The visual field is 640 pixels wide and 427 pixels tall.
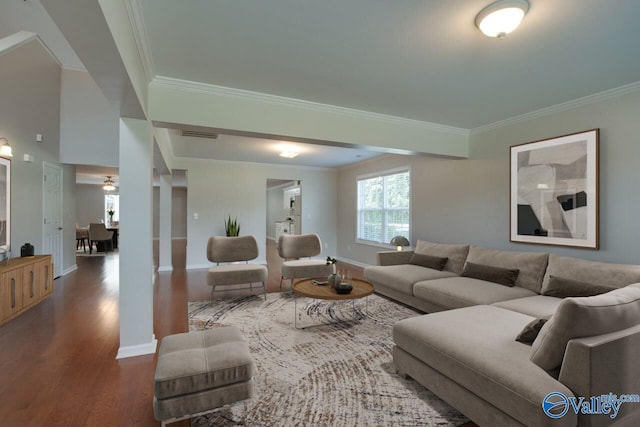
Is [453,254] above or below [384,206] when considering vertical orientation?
below

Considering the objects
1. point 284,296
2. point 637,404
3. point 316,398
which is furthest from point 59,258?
point 637,404

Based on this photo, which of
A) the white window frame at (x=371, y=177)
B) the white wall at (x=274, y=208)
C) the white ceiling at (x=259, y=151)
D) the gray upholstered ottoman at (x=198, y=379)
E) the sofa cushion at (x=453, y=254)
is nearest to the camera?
the gray upholstered ottoman at (x=198, y=379)

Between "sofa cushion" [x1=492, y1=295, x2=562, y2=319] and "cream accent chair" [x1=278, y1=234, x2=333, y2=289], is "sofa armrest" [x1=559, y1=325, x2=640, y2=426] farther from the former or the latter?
"cream accent chair" [x1=278, y1=234, x2=333, y2=289]

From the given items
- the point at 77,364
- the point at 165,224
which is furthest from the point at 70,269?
the point at 77,364

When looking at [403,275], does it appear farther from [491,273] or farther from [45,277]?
[45,277]

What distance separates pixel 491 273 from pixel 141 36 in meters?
3.96

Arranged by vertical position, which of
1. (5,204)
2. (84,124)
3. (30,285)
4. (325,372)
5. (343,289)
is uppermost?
(84,124)

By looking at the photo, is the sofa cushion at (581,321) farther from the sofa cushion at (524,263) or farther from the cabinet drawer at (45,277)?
the cabinet drawer at (45,277)

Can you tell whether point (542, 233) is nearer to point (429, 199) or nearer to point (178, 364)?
point (429, 199)

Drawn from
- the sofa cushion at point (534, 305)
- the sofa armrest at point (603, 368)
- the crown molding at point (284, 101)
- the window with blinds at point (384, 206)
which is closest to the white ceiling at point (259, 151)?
the window with blinds at point (384, 206)

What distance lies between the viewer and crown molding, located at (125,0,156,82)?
5.59 ft

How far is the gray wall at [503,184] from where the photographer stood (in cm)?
284

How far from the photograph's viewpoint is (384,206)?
20.1 ft

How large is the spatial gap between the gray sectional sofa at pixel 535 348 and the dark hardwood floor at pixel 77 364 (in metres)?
1.64
